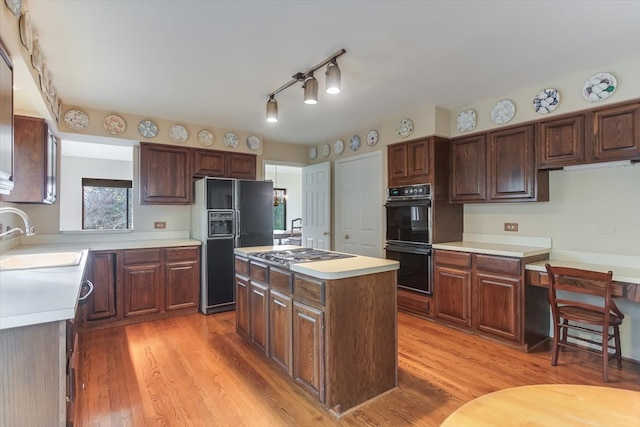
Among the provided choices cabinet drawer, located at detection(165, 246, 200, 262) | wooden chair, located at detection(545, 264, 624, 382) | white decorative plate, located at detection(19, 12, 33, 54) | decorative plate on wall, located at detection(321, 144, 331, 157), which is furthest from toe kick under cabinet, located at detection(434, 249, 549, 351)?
white decorative plate, located at detection(19, 12, 33, 54)

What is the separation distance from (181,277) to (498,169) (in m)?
3.82

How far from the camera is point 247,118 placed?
4199 millimetres

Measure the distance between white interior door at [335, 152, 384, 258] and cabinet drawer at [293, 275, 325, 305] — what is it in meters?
2.33

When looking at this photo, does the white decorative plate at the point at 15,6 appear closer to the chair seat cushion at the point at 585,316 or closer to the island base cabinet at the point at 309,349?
the island base cabinet at the point at 309,349

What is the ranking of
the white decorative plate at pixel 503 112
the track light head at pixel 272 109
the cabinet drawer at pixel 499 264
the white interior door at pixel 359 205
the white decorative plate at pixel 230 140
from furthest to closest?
the white decorative plate at pixel 230 140, the white interior door at pixel 359 205, the white decorative plate at pixel 503 112, the cabinet drawer at pixel 499 264, the track light head at pixel 272 109

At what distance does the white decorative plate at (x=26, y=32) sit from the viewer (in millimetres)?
1889

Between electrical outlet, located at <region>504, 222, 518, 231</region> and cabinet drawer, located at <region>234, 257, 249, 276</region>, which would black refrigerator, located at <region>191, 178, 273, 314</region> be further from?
electrical outlet, located at <region>504, 222, 518, 231</region>

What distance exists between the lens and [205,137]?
4.53 metres

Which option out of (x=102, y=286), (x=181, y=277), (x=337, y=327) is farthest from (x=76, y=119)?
(x=337, y=327)

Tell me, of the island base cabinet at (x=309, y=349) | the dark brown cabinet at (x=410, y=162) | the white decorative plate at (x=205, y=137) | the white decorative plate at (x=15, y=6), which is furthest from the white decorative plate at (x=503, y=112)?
the white decorative plate at (x=15, y=6)

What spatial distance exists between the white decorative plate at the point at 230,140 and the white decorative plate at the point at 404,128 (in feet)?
7.47

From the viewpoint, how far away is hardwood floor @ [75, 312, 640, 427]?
A: 6.77ft

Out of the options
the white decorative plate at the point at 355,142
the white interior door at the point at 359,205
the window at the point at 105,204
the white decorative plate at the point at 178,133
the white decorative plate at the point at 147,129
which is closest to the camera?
the white decorative plate at the point at 147,129

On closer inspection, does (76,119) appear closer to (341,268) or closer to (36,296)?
(36,296)
